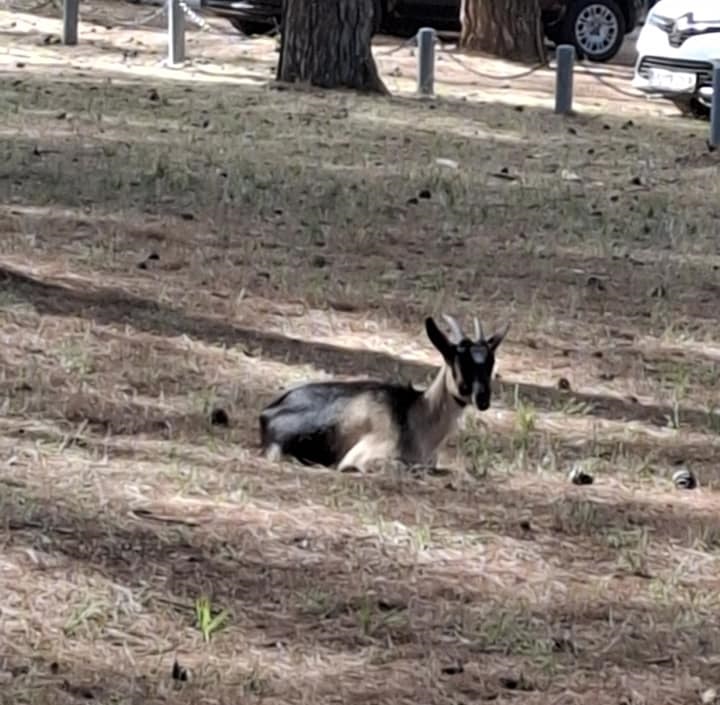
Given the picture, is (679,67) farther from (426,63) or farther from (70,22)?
(70,22)

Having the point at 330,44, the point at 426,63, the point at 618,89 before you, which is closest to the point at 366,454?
the point at 330,44

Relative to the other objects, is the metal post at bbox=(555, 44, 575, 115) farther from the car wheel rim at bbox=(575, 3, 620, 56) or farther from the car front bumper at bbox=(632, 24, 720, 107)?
the car wheel rim at bbox=(575, 3, 620, 56)

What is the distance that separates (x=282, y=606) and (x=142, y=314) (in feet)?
12.7

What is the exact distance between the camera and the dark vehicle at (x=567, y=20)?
2512cm

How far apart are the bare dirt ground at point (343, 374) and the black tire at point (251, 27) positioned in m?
7.72

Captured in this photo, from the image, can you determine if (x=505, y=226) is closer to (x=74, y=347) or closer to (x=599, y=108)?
(x=74, y=347)

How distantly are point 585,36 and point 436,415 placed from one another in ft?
60.1

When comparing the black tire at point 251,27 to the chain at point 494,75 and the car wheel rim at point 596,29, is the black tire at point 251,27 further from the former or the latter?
the car wheel rim at point 596,29

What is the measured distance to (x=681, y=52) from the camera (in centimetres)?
1894

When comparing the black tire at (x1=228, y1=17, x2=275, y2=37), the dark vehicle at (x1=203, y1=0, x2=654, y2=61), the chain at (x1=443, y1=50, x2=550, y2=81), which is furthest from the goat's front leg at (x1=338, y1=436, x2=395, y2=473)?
the dark vehicle at (x1=203, y1=0, x2=654, y2=61)

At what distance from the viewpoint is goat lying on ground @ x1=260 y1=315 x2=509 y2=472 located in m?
7.59

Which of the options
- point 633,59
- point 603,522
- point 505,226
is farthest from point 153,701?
point 633,59

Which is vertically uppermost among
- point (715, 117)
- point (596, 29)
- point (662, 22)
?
point (662, 22)

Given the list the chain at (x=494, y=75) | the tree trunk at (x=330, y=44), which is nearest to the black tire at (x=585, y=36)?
the chain at (x=494, y=75)
